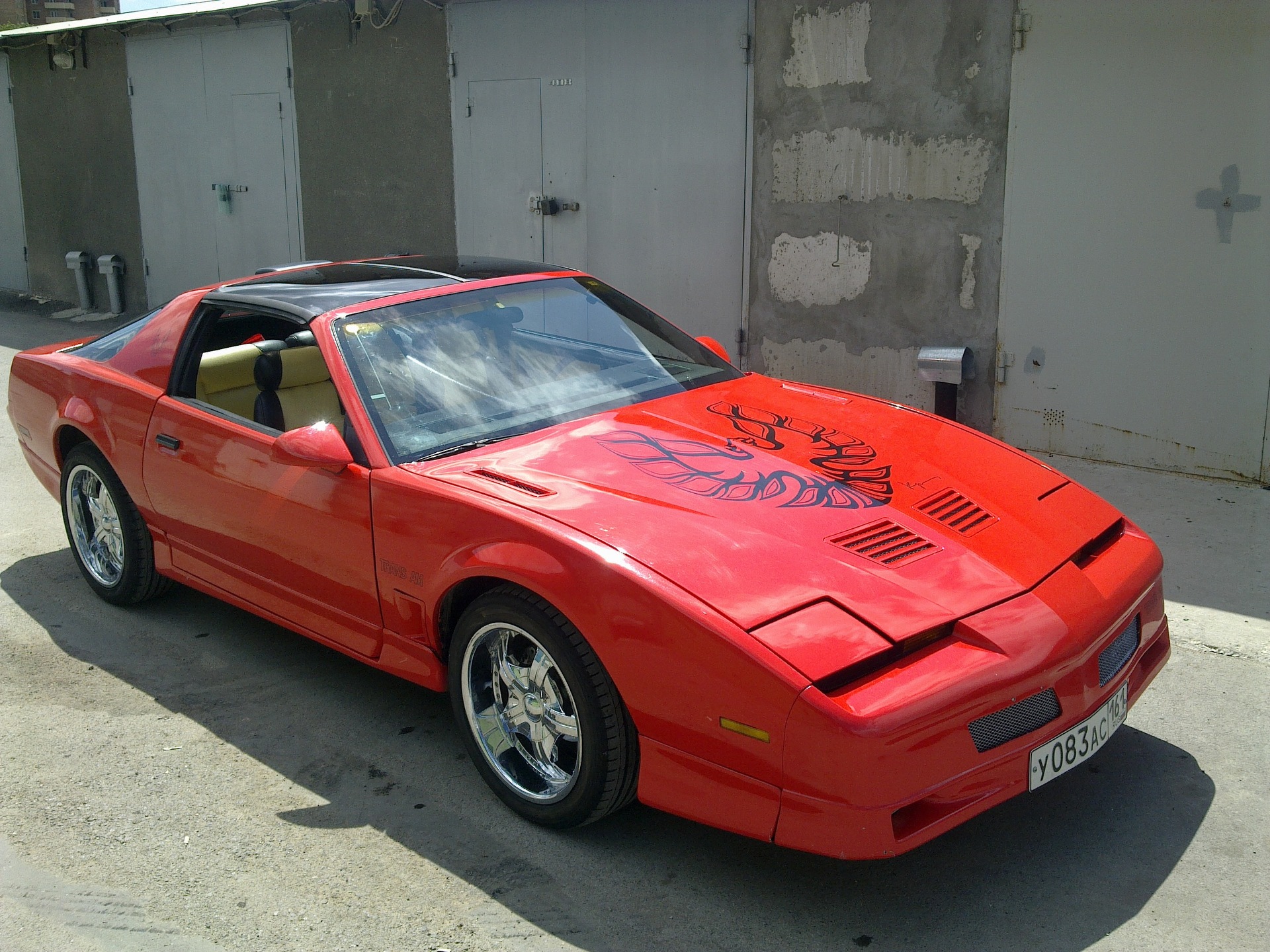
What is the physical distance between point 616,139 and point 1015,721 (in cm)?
663

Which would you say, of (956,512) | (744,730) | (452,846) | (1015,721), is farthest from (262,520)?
(1015,721)

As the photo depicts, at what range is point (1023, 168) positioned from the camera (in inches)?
268

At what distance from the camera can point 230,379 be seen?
15.0 ft

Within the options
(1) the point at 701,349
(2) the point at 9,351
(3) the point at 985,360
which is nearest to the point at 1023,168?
(3) the point at 985,360

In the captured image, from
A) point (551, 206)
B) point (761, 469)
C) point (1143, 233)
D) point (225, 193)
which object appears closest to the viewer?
point (761, 469)

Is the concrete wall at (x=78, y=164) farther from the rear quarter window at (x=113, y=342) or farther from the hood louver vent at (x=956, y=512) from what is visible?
the hood louver vent at (x=956, y=512)

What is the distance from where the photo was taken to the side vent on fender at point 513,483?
331 cm

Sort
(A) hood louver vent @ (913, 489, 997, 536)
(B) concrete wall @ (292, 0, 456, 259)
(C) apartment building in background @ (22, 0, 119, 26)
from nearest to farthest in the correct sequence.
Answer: (A) hood louver vent @ (913, 489, 997, 536) < (B) concrete wall @ (292, 0, 456, 259) < (C) apartment building in background @ (22, 0, 119, 26)

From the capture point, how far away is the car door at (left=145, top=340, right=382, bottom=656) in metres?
3.67

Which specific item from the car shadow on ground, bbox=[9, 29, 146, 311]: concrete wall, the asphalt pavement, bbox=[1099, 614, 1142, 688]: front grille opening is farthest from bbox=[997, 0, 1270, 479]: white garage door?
bbox=[9, 29, 146, 311]: concrete wall

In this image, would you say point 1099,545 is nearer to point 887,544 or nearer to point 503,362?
point 887,544

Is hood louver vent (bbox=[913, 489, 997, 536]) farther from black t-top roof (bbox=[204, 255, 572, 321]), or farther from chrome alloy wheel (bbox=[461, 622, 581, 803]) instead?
black t-top roof (bbox=[204, 255, 572, 321])

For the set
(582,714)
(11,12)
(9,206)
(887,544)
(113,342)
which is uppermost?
(11,12)

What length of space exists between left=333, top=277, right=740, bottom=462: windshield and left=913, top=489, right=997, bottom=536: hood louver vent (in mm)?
1137
